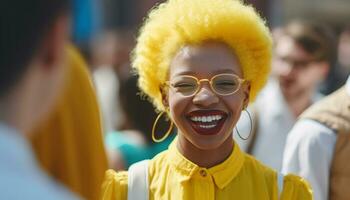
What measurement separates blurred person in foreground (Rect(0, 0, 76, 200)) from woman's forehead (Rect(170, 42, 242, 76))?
2.08m

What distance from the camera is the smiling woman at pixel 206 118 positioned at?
390 cm

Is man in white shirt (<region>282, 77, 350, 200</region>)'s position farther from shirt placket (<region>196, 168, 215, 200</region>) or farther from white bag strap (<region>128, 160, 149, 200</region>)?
white bag strap (<region>128, 160, 149, 200</region>)

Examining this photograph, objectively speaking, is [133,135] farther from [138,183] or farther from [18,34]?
[18,34]

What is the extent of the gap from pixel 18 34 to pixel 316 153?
279 centimetres

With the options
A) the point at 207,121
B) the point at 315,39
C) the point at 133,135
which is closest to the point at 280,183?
the point at 207,121

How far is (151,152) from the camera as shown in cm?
613

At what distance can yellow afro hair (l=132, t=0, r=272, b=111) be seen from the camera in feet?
13.1

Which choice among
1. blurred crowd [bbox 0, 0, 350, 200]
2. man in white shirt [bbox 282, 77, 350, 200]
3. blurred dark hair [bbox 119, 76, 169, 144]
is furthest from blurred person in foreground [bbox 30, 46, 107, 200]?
blurred dark hair [bbox 119, 76, 169, 144]

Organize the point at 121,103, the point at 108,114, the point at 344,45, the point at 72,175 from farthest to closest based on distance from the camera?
the point at 344,45 < the point at 108,114 < the point at 121,103 < the point at 72,175

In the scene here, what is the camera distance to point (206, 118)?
3.89 meters

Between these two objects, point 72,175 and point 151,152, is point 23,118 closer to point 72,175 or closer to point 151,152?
point 72,175

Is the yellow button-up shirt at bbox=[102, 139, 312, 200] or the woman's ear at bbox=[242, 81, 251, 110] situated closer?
the yellow button-up shirt at bbox=[102, 139, 312, 200]

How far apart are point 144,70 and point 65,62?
90.0 inches

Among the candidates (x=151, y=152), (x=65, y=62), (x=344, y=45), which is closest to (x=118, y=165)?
(x=151, y=152)
